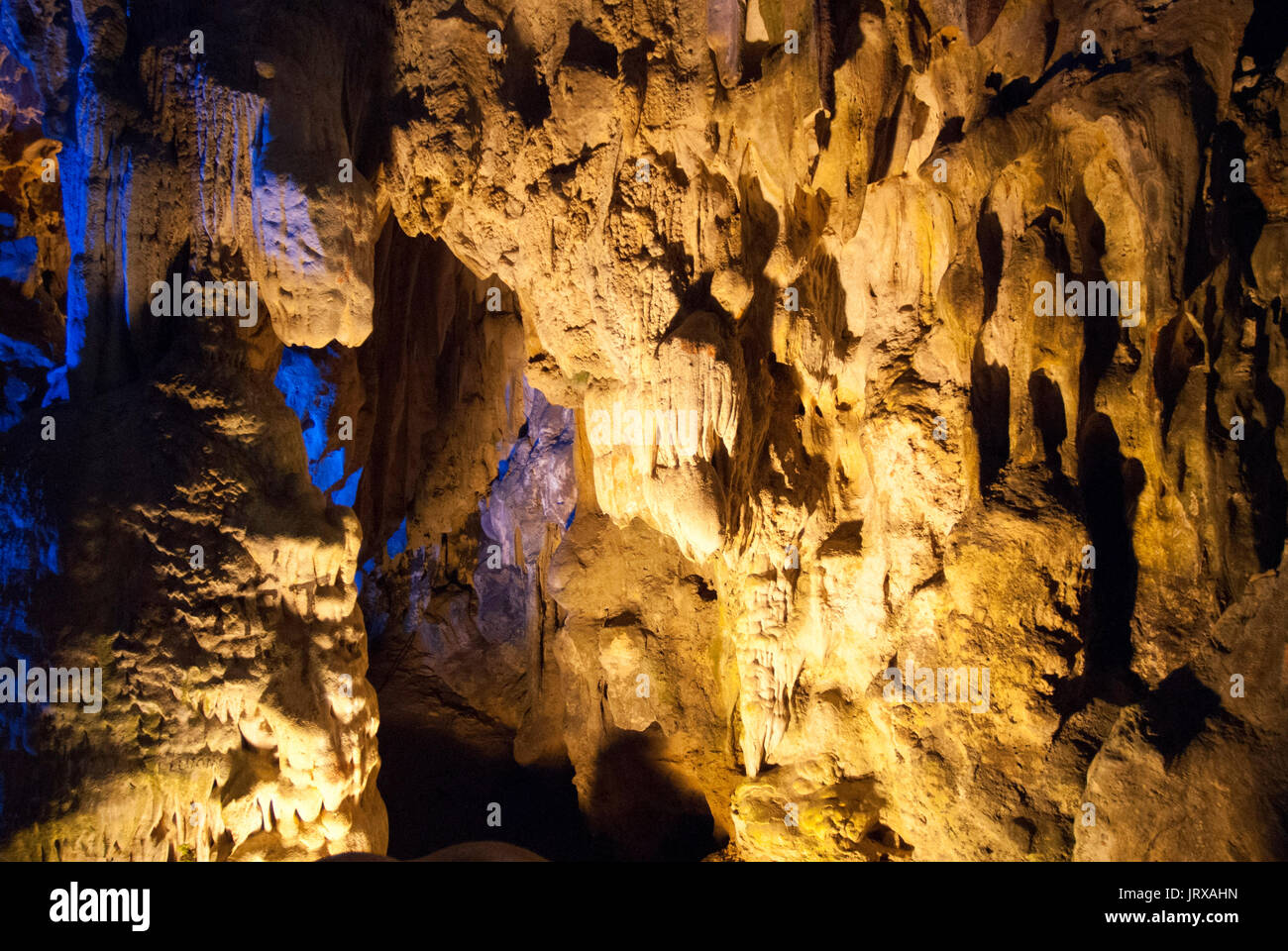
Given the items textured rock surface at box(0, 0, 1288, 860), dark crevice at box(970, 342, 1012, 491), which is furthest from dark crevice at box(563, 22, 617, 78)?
dark crevice at box(970, 342, 1012, 491)

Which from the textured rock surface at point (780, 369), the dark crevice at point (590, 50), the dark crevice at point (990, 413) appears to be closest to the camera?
the textured rock surface at point (780, 369)

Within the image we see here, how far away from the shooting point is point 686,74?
511 cm

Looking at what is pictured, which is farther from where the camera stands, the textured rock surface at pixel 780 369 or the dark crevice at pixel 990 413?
the dark crevice at pixel 990 413

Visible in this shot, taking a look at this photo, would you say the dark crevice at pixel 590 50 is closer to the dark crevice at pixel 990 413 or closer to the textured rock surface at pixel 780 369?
the textured rock surface at pixel 780 369

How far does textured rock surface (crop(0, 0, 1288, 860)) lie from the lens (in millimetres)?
3621

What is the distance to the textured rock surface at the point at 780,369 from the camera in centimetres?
362

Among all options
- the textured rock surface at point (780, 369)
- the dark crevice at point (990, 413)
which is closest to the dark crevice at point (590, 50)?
the textured rock surface at point (780, 369)

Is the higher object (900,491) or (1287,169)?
(1287,169)

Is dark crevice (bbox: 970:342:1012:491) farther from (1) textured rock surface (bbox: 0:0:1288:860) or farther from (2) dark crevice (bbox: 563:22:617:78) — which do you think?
(2) dark crevice (bbox: 563:22:617:78)

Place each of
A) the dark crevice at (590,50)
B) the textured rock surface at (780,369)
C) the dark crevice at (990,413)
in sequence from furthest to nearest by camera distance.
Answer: the dark crevice at (590,50)
the dark crevice at (990,413)
the textured rock surface at (780,369)

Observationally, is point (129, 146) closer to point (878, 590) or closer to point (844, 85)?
point (844, 85)
